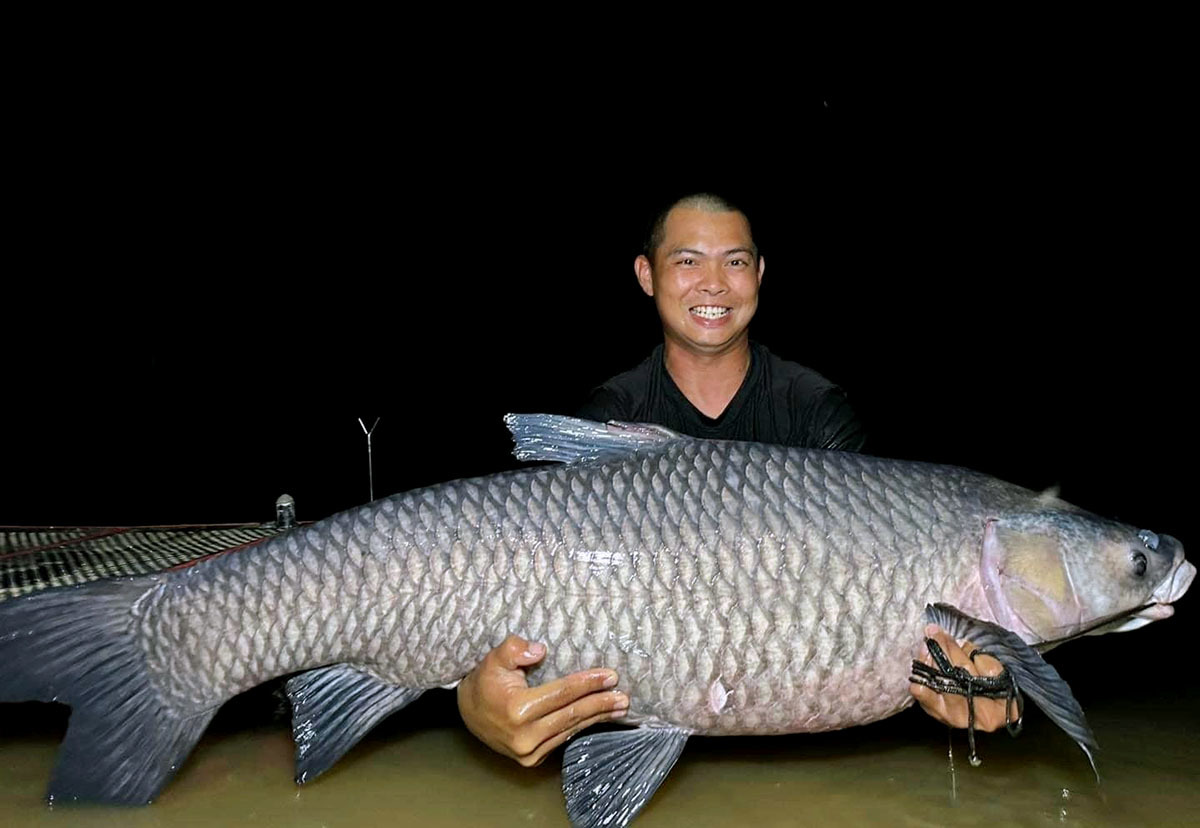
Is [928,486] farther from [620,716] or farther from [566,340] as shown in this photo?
[566,340]

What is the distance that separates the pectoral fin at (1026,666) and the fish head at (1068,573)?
0.31 ft

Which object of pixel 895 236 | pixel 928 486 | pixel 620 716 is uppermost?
pixel 895 236

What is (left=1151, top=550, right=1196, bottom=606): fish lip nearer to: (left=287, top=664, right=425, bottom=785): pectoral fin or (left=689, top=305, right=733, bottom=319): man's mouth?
(left=689, top=305, right=733, bottom=319): man's mouth

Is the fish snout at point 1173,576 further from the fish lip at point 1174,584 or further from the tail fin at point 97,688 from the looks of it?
the tail fin at point 97,688

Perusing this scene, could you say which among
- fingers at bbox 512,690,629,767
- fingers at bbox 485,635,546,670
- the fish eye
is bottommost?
fingers at bbox 512,690,629,767

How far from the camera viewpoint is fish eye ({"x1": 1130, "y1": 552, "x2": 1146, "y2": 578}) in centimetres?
208

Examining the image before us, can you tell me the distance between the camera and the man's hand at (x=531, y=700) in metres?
1.92

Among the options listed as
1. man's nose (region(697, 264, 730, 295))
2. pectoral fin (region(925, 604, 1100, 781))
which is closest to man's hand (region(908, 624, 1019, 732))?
pectoral fin (region(925, 604, 1100, 781))

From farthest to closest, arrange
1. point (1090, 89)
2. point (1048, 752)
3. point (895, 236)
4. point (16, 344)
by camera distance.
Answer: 1. point (895, 236)
2. point (16, 344)
3. point (1090, 89)
4. point (1048, 752)

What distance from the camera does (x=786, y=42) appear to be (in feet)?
22.4

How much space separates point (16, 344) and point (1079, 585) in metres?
8.36

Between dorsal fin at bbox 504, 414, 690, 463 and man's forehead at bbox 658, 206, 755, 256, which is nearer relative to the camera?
dorsal fin at bbox 504, 414, 690, 463

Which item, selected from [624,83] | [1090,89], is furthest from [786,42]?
[1090,89]

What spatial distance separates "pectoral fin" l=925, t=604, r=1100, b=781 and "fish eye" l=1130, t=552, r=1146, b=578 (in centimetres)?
30
